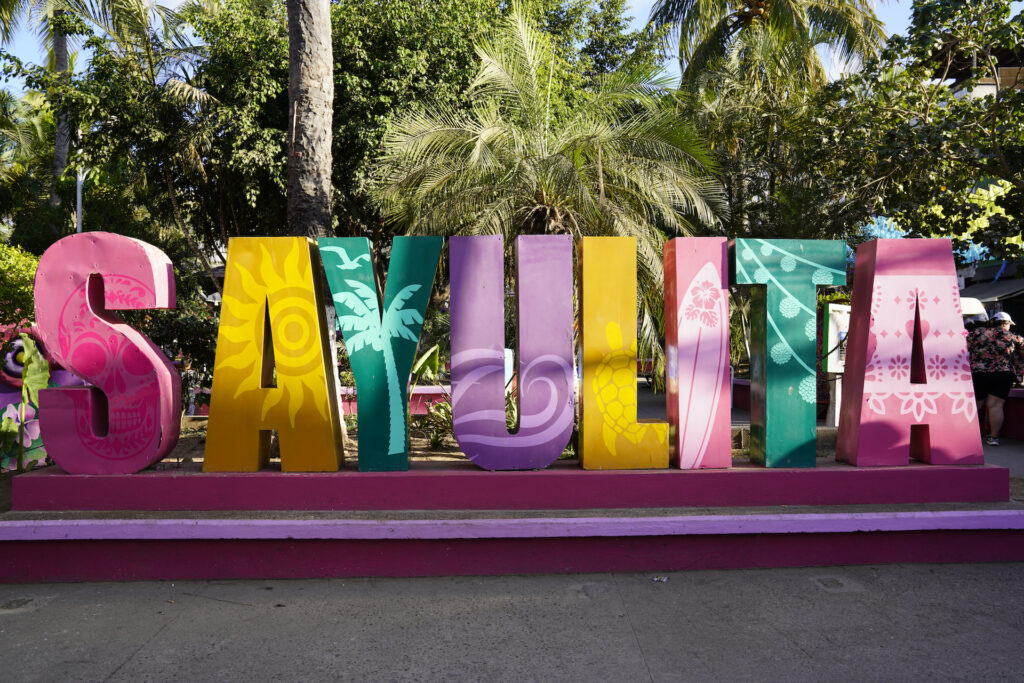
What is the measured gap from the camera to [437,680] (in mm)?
3449

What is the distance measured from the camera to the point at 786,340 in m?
5.27

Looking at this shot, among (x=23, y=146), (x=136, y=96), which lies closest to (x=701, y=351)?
(x=136, y=96)

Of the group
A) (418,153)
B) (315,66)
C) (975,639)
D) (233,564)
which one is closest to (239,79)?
(418,153)

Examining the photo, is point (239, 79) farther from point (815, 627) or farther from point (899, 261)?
point (815, 627)

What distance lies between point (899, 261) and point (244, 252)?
4.55 meters

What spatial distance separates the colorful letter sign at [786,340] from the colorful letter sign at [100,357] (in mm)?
4054

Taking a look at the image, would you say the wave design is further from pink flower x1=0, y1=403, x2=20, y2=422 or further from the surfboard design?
pink flower x1=0, y1=403, x2=20, y2=422

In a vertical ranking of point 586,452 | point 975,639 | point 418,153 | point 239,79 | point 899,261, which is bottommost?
point 975,639

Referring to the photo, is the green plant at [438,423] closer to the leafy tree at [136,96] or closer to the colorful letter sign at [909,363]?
the colorful letter sign at [909,363]

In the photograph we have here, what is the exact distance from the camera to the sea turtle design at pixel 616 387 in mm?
5215

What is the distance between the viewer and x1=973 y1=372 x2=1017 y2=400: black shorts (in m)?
9.41

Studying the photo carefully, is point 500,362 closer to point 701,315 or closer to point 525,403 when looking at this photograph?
point 525,403

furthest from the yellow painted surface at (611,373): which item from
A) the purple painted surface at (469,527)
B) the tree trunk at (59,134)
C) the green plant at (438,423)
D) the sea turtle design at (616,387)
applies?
the tree trunk at (59,134)

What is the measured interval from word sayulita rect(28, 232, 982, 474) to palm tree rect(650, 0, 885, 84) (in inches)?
586
